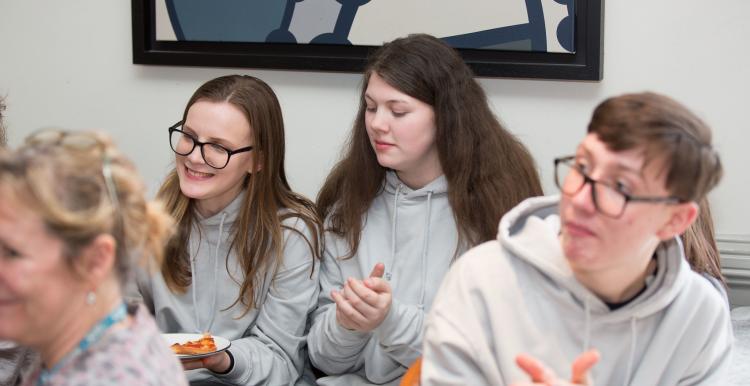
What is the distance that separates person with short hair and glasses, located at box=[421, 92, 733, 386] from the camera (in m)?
1.37

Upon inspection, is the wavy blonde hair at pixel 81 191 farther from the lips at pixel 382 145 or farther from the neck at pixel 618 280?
the lips at pixel 382 145

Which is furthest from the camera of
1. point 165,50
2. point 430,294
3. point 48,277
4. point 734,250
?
point 165,50

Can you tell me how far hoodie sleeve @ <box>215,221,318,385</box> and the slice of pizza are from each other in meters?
0.14

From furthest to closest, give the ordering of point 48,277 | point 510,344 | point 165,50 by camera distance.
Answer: point 165,50 < point 510,344 < point 48,277

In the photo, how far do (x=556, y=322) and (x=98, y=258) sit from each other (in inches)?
29.5

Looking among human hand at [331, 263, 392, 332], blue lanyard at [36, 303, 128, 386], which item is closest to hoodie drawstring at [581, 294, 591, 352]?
human hand at [331, 263, 392, 332]

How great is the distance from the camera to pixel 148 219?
121cm

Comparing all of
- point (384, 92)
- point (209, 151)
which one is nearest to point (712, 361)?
point (384, 92)

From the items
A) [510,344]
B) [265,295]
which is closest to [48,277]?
[510,344]

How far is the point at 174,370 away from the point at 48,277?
0.62ft

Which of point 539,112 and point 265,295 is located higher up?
point 539,112

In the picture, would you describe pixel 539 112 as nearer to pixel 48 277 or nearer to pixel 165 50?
pixel 165 50

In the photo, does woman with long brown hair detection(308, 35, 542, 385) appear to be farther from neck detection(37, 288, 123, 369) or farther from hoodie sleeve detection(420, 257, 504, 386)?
neck detection(37, 288, 123, 369)

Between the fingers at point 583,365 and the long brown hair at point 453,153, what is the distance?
32.4 inches
